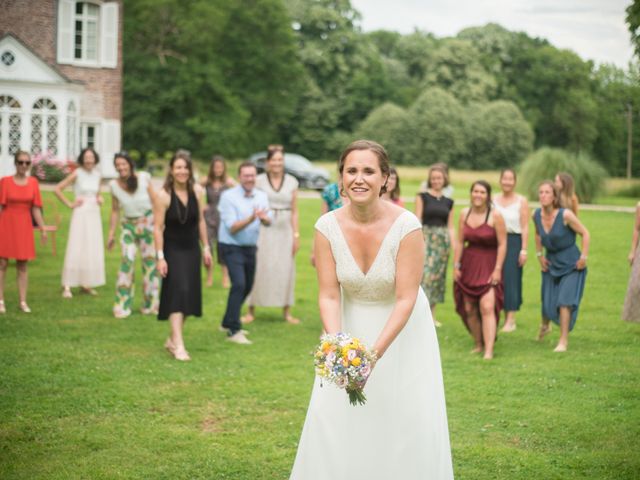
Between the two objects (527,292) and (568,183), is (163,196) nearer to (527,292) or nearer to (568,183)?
(568,183)

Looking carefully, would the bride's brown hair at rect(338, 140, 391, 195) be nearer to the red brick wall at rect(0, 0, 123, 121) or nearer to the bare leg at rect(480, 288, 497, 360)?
the bare leg at rect(480, 288, 497, 360)

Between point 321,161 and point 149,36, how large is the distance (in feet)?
78.9

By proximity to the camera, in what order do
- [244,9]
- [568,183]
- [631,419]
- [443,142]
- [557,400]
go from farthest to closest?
[443,142]
[244,9]
[568,183]
[557,400]
[631,419]

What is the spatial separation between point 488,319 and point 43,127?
103ft

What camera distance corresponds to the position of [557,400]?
8.23 m

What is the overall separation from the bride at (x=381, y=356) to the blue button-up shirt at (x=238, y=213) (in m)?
6.34

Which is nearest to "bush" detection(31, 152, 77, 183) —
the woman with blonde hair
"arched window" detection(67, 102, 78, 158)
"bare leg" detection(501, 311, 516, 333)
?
"arched window" detection(67, 102, 78, 158)

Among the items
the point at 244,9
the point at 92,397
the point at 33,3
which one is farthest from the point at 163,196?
the point at 244,9

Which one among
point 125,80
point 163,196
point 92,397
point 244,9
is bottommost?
point 92,397

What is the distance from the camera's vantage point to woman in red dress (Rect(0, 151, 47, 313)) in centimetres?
1209

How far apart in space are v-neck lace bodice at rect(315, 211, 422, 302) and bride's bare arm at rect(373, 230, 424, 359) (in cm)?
4

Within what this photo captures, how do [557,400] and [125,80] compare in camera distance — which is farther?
[125,80]

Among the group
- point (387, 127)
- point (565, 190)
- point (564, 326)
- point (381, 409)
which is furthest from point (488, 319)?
point (387, 127)

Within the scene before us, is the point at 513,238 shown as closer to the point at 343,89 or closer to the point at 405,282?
the point at 405,282
